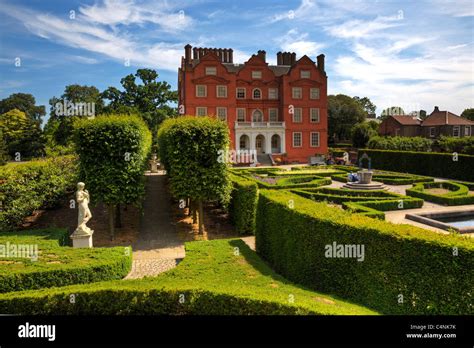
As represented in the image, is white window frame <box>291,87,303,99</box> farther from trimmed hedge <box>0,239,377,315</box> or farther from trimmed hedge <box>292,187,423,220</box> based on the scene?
trimmed hedge <box>0,239,377,315</box>

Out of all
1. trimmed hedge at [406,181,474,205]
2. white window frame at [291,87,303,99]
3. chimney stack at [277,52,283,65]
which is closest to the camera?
trimmed hedge at [406,181,474,205]

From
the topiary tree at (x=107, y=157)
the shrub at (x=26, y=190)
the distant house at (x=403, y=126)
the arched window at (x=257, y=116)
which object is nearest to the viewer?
the shrub at (x=26, y=190)

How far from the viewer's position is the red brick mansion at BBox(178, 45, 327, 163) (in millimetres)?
47719


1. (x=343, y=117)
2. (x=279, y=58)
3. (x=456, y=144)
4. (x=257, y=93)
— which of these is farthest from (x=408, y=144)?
(x=343, y=117)

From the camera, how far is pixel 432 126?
2351 inches

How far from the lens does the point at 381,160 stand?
40.8 meters

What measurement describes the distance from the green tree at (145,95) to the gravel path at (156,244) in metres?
34.5

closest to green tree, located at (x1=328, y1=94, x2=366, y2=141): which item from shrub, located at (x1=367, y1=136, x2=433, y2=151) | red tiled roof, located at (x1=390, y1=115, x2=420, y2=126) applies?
red tiled roof, located at (x1=390, y1=115, x2=420, y2=126)

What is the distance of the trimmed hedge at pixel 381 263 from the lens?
21.8ft

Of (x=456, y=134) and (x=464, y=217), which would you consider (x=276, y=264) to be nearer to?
(x=464, y=217)

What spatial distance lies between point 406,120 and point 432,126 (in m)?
4.48

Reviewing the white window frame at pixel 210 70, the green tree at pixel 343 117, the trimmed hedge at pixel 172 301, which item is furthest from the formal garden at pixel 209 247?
the green tree at pixel 343 117

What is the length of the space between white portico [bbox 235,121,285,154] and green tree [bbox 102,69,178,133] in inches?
551

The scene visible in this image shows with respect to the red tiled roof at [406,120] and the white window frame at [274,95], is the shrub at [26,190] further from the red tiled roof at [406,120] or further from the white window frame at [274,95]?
the red tiled roof at [406,120]
